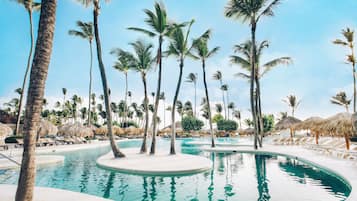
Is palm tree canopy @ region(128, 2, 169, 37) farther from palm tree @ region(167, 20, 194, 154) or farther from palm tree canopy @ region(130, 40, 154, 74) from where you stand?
palm tree canopy @ region(130, 40, 154, 74)

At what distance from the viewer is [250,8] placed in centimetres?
1800

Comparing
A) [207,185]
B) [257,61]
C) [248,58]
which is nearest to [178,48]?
[248,58]

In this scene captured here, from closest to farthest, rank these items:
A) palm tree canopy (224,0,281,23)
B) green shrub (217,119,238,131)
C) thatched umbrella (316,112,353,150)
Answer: thatched umbrella (316,112,353,150), palm tree canopy (224,0,281,23), green shrub (217,119,238,131)

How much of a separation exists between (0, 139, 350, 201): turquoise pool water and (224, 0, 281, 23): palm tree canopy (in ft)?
42.8

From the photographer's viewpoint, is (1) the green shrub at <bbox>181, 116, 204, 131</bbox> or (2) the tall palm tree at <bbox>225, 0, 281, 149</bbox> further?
(1) the green shrub at <bbox>181, 116, 204, 131</bbox>

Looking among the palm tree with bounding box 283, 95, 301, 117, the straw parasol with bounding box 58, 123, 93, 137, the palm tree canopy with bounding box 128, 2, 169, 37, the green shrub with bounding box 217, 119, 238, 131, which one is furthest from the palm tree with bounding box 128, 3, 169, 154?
the green shrub with bounding box 217, 119, 238, 131

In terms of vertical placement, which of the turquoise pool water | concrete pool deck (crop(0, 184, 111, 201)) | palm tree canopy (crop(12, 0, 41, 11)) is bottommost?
the turquoise pool water

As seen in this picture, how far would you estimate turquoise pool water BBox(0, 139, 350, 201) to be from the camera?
249 inches

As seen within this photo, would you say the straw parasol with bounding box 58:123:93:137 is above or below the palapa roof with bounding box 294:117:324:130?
below

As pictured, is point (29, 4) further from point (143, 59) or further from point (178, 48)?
point (178, 48)

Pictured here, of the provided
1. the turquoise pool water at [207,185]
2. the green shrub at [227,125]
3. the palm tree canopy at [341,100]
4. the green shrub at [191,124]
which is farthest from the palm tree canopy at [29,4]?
the palm tree canopy at [341,100]

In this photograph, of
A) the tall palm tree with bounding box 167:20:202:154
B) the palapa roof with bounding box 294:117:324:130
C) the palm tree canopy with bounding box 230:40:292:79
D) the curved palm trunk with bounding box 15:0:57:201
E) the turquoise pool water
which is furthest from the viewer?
the palm tree canopy with bounding box 230:40:292:79

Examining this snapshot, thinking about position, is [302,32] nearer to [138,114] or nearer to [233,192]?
[233,192]

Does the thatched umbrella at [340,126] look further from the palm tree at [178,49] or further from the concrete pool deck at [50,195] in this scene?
the concrete pool deck at [50,195]
